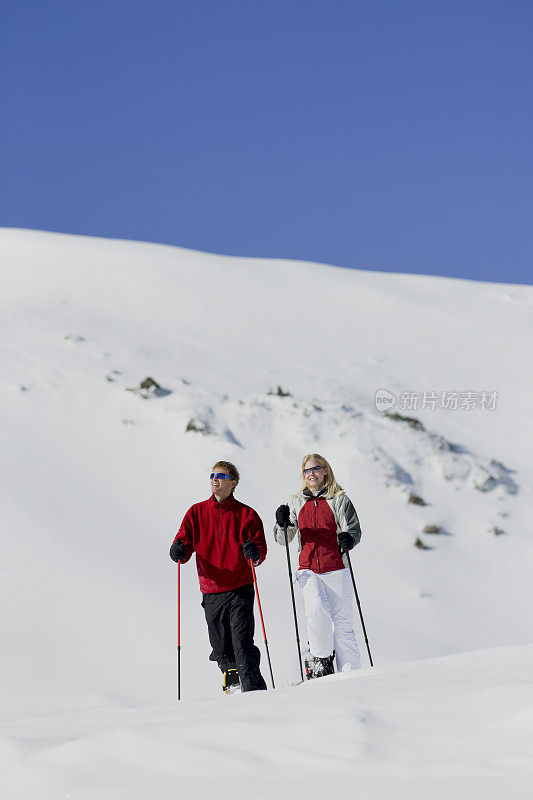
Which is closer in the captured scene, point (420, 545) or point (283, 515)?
point (283, 515)

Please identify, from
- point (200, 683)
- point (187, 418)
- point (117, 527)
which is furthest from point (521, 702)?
point (187, 418)

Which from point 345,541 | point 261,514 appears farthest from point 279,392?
point 345,541

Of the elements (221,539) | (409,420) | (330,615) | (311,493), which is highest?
(409,420)

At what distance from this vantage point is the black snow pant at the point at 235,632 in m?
5.99

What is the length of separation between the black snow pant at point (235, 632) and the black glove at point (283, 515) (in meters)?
0.57

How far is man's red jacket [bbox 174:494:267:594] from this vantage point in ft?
20.2

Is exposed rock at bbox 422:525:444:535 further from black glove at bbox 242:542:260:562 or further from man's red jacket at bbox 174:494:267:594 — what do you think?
black glove at bbox 242:542:260:562

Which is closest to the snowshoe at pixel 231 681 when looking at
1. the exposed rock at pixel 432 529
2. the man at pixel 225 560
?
the man at pixel 225 560

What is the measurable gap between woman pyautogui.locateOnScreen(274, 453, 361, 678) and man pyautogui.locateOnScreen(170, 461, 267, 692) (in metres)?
0.43

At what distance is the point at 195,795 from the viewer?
2783 millimetres

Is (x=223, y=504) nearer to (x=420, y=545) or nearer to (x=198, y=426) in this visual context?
(x=420, y=545)

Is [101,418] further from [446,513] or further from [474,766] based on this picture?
[474,766]

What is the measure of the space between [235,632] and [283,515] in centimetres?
99

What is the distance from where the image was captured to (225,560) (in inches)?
243
